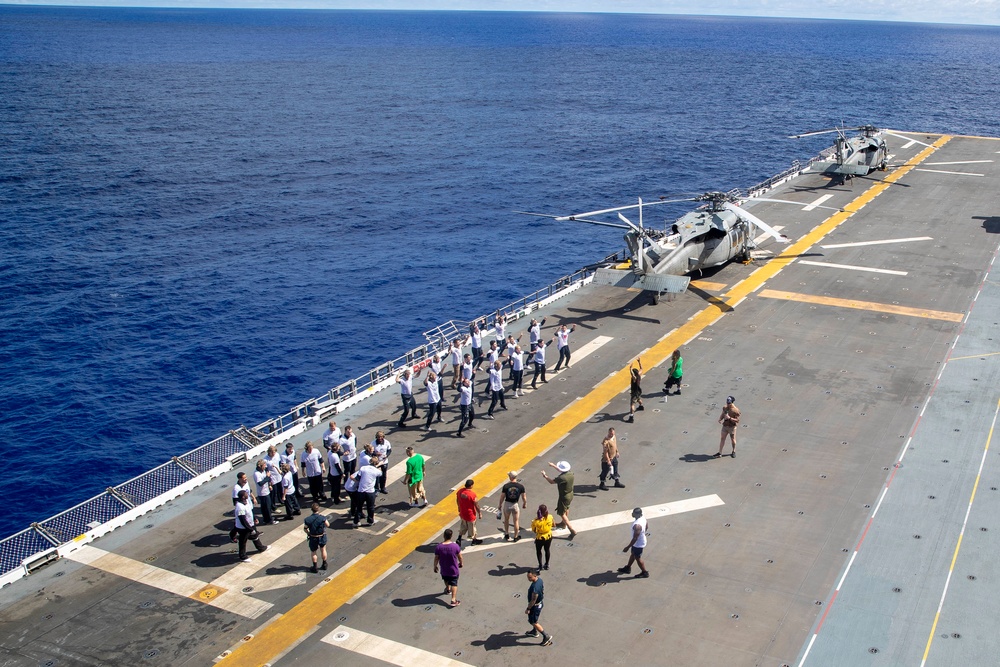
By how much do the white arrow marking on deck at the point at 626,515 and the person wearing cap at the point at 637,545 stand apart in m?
2.13

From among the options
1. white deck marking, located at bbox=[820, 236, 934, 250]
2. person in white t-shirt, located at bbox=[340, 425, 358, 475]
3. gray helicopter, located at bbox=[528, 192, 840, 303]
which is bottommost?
person in white t-shirt, located at bbox=[340, 425, 358, 475]

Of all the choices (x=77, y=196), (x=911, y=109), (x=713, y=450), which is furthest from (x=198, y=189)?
(x=911, y=109)

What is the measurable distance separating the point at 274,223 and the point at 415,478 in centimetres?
5928

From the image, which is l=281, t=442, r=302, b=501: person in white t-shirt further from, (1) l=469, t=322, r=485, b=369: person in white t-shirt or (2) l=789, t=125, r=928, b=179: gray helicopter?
(2) l=789, t=125, r=928, b=179: gray helicopter

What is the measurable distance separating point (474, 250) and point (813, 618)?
5512 centimetres

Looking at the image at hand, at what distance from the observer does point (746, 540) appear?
2280 centimetres

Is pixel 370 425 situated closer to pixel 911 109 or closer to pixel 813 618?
pixel 813 618

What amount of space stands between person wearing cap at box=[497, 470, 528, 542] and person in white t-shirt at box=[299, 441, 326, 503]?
5.55 meters

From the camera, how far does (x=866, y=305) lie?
40656 millimetres

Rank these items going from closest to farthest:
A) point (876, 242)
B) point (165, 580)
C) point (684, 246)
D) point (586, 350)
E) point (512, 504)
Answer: point (165, 580), point (512, 504), point (586, 350), point (684, 246), point (876, 242)

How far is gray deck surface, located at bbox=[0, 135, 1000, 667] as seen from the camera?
1911 centimetres

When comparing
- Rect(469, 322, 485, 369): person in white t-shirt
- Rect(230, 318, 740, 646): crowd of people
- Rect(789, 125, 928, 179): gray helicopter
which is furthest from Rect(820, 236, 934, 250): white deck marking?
Rect(469, 322, 485, 369): person in white t-shirt

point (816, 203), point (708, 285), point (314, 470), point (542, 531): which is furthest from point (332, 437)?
point (816, 203)

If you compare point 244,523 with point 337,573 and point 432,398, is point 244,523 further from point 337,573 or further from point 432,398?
point 432,398
